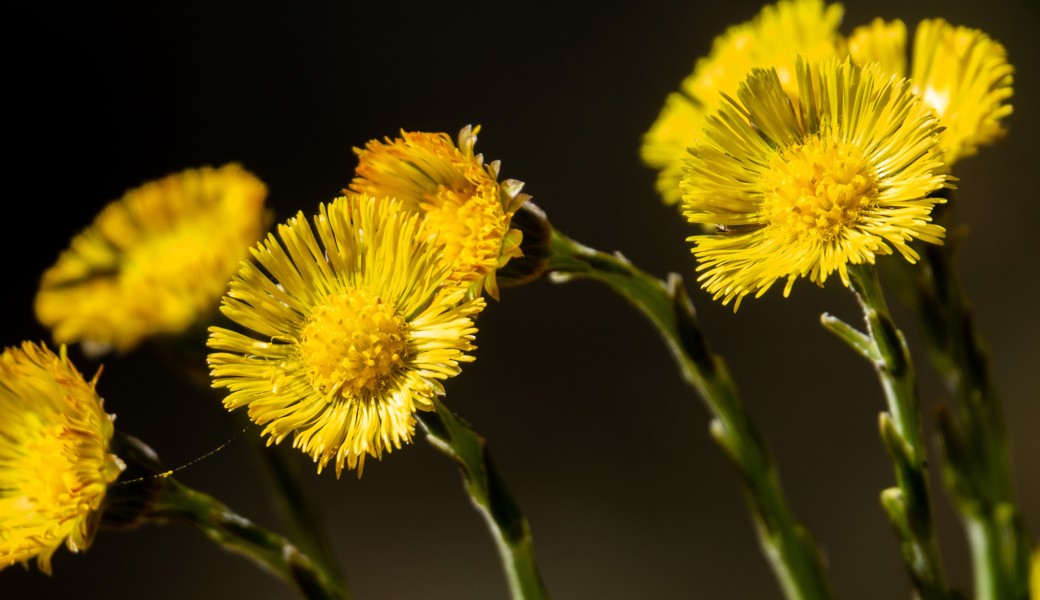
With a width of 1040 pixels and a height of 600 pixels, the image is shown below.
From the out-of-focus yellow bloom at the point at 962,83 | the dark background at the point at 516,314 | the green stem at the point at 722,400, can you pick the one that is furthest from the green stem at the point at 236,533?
the dark background at the point at 516,314

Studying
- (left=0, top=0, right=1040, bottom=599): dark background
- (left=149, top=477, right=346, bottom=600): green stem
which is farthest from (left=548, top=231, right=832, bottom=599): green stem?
(left=0, top=0, right=1040, bottom=599): dark background

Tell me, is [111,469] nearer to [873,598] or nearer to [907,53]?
[907,53]

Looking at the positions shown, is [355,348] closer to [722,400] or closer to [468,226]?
[468,226]

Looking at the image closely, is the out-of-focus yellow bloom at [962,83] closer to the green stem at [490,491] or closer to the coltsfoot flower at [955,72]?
the coltsfoot flower at [955,72]

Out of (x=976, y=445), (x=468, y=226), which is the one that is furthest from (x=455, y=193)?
(x=976, y=445)

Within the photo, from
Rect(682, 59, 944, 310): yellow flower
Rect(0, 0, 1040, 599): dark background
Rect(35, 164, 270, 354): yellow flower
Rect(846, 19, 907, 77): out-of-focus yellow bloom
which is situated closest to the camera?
Rect(682, 59, 944, 310): yellow flower

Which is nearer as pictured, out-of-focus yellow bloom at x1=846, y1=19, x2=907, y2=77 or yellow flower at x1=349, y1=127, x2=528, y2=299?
yellow flower at x1=349, y1=127, x2=528, y2=299

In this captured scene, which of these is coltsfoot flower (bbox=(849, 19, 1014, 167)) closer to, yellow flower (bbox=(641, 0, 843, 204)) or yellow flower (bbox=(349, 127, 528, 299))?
yellow flower (bbox=(641, 0, 843, 204))
